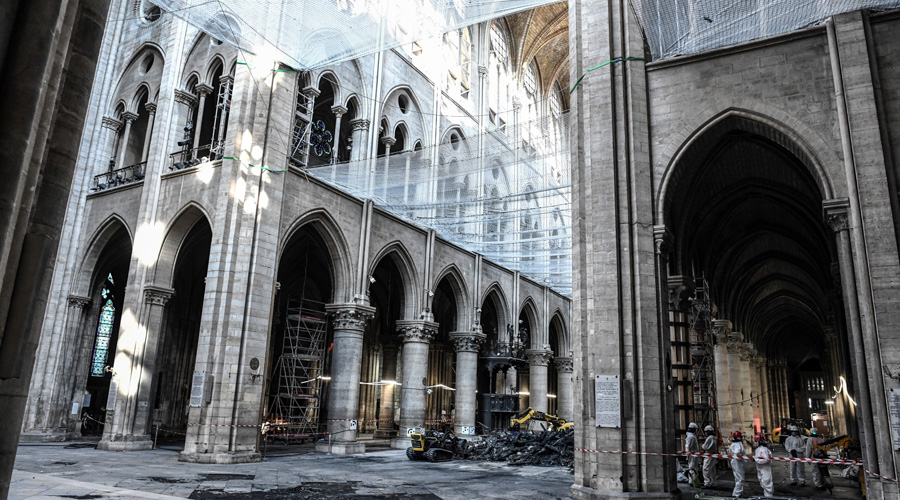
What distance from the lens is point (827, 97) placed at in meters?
10.7

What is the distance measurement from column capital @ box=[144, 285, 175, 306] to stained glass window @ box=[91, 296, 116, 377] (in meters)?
8.11

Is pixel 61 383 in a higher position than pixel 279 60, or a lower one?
lower

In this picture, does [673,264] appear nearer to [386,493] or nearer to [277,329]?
[386,493]

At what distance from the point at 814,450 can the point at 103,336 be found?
949 inches

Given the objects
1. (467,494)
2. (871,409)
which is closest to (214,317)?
(467,494)

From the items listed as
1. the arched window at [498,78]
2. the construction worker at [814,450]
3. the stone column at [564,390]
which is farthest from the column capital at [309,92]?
the stone column at [564,390]

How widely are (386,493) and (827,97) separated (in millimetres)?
10122

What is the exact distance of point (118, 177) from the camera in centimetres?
2011

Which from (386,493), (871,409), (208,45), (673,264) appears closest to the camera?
(871,409)

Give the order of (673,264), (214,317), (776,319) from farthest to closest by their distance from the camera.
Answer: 1. (776,319)
2. (214,317)
3. (673,264)

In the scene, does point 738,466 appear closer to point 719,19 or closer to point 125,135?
point 719,19

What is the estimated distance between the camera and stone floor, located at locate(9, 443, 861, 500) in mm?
9859

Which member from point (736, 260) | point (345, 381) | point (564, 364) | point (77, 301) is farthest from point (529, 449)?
point (564, 364)

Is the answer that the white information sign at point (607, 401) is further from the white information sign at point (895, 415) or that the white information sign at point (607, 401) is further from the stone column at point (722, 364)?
the stone column at point (722, 364)
